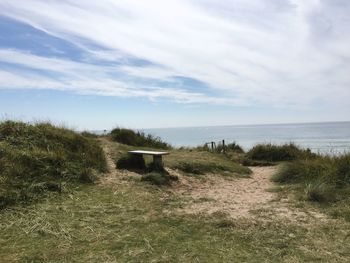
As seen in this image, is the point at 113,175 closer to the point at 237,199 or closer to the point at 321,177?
the point at 237,199

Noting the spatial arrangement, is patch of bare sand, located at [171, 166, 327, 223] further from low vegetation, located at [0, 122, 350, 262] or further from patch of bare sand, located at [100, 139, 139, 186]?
patch of bare sand, located at [100, 139, 139, 186]

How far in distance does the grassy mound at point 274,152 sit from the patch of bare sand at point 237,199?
5.48 meters

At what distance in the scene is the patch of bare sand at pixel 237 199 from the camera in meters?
6.91

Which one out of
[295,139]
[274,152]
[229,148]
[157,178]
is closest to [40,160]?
[157,178]

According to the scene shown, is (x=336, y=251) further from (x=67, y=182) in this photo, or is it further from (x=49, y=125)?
(x=49, y=125)

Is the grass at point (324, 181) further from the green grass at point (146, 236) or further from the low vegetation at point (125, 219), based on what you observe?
the green grass at point (146, 236)

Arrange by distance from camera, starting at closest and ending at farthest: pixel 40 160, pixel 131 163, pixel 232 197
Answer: pixel 232 197 < pixel 40 160 < pixel 131 163

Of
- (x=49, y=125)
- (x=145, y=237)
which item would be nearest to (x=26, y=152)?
(x=49, y=125)

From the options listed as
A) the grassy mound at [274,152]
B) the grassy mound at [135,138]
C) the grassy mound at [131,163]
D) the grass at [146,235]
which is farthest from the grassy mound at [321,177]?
the grassy mound at [135,138]

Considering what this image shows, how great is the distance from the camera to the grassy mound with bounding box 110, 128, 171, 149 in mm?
16453

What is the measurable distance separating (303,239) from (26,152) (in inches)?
231

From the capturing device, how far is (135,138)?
54.9 ft

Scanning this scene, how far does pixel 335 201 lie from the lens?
7785 millimetres

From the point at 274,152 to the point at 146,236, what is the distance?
12322 millimetres
